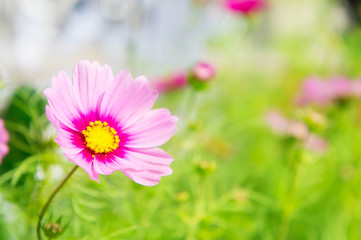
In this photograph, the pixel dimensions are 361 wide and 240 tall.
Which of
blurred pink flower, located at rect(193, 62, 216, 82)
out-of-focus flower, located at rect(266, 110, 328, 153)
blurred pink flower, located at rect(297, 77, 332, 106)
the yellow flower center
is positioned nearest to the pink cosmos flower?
the yellow flower center

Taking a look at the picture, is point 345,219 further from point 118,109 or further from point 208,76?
point 118,109

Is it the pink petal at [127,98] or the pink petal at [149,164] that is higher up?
the pink petal at [127,98]

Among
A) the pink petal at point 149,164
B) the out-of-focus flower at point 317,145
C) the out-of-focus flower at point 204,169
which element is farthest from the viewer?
the out-of-focus flower at point 317,145

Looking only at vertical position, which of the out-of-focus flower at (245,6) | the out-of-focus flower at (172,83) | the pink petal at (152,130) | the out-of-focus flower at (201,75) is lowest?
the pink petal at (152,130)

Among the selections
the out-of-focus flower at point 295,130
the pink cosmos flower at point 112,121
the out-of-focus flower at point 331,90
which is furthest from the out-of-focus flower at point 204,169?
the out-of-focus flower at point 331,90

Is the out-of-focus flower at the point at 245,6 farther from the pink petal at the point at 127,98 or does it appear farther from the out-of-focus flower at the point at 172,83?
the pink petal at the point at 127,98

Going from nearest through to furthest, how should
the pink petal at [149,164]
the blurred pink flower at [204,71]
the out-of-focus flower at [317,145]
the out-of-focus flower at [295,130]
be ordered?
the pink petal at [149,164], the blurred pink flower at [204,71], the out-of-focus flower at [295,130], the out-of-focus flower at [317,145]

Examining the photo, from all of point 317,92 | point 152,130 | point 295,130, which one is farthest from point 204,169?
point 317,92

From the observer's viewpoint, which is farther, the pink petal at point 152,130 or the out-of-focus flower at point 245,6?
the out-of-focus flower at point 245,6
